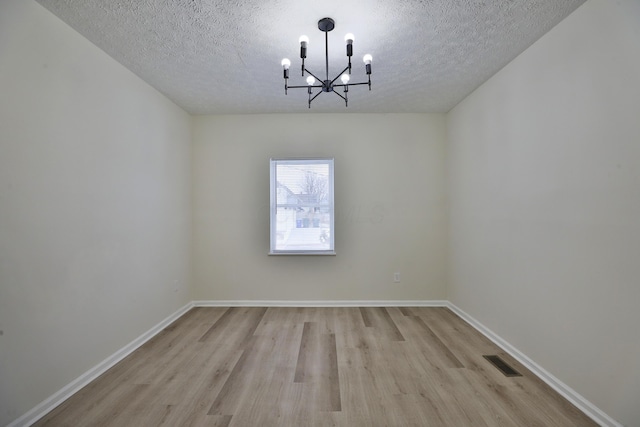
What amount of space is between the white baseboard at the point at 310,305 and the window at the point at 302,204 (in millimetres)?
810

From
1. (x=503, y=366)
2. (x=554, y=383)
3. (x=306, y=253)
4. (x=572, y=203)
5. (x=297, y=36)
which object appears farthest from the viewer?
(x=306, y=253)

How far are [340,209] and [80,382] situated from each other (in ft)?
10.0

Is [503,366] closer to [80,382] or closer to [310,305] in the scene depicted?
[310,305]

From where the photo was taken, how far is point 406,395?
79.6 inches

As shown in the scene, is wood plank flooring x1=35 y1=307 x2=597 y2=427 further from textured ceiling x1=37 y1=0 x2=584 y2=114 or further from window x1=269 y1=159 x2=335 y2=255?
textured ceiling x1=37 y1=0 x2=584 y2=114

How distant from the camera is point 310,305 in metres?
3.94

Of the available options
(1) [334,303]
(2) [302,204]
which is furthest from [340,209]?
(1) [334,303]

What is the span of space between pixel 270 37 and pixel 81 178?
71.3 inches

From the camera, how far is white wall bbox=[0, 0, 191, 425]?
5.61 ft

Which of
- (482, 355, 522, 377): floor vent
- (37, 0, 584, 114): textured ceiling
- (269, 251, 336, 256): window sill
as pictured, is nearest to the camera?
(37, 0, 584, 114): textured ceiling

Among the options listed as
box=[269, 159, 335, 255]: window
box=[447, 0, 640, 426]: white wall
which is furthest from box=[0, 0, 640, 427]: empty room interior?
box=[269, 159, 335, 255]: window

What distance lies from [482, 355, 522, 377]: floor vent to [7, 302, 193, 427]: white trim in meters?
3.23

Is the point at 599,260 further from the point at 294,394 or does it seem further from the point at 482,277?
the point at 294,394

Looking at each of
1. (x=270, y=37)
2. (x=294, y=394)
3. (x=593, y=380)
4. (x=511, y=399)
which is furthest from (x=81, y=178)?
(x=593, y=380)
